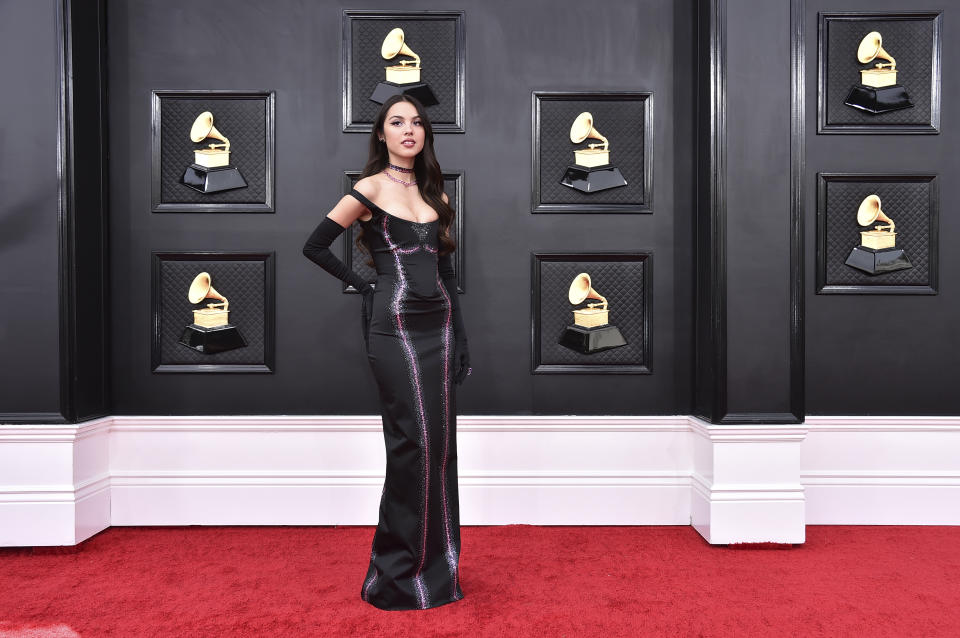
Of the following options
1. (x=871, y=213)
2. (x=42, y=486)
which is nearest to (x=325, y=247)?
(x=42, y=486)

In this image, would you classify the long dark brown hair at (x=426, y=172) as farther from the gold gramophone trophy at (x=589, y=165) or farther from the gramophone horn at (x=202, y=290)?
the gramophone horn at (x=202, y=290)

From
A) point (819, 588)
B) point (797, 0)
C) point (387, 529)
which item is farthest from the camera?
point (797, 0)

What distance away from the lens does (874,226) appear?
10.1 ft

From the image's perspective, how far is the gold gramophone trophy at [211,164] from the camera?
303 cm

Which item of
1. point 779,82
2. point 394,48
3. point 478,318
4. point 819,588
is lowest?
point 819,588

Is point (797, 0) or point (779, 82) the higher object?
point (797, 0)

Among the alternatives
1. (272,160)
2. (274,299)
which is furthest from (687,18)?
(274,299)

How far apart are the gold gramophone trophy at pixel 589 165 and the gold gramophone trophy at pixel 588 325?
1.44 feet

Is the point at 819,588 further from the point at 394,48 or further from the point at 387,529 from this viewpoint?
the point at 394,48

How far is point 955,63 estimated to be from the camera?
3072 millimetres

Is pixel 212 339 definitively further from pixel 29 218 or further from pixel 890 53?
pixel 890 53

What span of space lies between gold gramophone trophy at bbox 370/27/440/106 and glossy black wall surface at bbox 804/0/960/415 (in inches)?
79.0

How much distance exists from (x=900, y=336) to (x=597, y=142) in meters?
1.78

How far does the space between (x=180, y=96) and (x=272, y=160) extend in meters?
0.55
